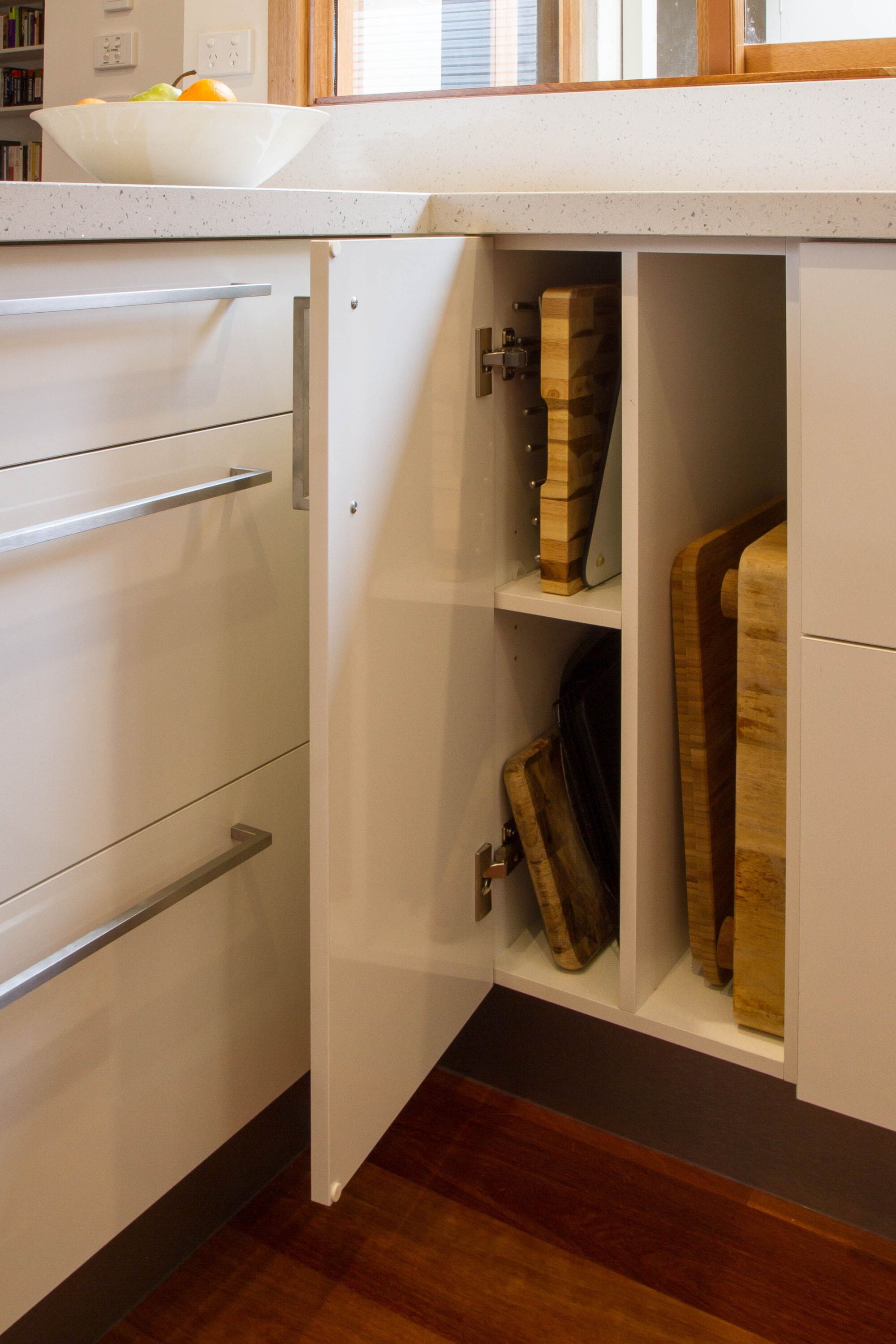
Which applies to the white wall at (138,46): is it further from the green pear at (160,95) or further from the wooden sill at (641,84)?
the green pear at (160,95)

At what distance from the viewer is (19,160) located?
4.20 meters

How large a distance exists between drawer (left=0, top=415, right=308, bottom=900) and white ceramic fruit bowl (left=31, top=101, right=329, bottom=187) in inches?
9.7

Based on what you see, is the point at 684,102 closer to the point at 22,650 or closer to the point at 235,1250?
the point at 22,650

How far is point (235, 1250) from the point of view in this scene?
1.08 metres

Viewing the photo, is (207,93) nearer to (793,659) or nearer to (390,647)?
(390,647)

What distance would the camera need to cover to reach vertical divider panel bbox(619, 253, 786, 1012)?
2.99 feet

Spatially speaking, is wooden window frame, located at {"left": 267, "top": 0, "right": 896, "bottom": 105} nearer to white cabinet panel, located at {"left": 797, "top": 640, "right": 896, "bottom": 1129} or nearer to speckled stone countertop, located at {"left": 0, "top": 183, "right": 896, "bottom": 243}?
speckled stone countertop, located at {"left": 0, "top": 183, "right": 896, "bottom": 243}

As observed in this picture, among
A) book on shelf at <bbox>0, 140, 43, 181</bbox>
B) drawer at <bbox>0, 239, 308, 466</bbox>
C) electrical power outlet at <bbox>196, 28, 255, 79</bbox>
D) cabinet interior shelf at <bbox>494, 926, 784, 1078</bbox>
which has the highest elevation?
book on shelf at <bbox>0, 140, 43, 181</bbox>

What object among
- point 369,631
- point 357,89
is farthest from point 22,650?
point 357,89

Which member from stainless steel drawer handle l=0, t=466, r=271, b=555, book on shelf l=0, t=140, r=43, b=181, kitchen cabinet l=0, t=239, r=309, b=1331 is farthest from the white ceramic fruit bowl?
book on shelf l=0, t=140, r=43, b=181

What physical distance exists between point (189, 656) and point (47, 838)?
176 millimetres

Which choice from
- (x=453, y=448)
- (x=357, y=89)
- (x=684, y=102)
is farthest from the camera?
(x=357, y=89)

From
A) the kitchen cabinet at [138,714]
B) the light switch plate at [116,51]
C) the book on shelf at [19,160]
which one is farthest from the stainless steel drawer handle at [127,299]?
the book on shelf at [19,160]

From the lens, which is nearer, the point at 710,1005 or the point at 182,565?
the point at 182,565
